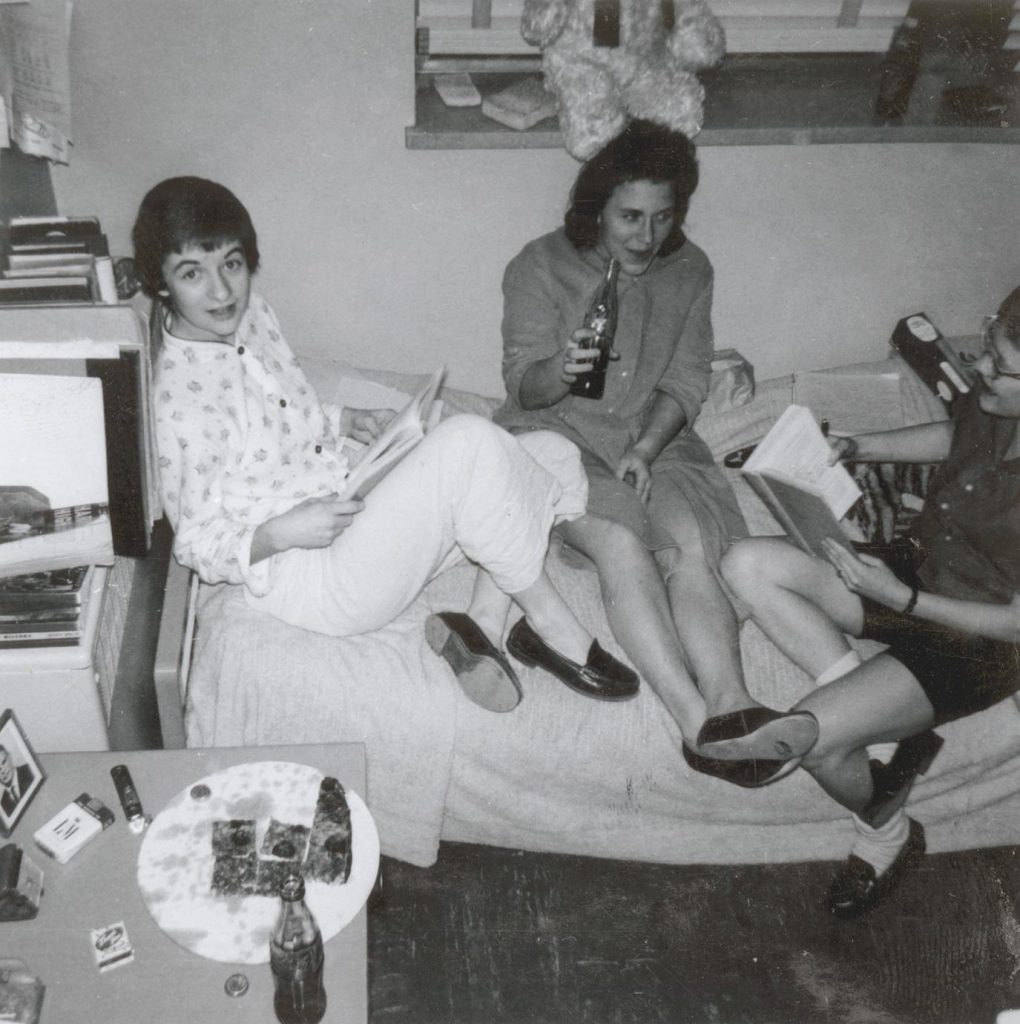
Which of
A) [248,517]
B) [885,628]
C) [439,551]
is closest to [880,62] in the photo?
[885,628]

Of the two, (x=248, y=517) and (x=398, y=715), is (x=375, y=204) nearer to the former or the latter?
(x=248, y=517)

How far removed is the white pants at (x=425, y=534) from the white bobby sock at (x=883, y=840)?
0.78m

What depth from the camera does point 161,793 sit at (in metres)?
1.29

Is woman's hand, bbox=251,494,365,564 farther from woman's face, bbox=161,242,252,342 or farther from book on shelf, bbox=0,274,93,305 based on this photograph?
book on shelf, bbox=0,274,93,305

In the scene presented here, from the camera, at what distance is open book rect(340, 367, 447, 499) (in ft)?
4.62

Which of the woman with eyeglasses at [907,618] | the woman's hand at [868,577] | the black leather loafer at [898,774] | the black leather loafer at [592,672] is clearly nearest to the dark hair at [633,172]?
the woman with eyeglasses at [907,618]

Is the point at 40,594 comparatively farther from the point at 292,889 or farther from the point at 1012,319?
the point at 1012,319

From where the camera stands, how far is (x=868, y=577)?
1649 millimetres

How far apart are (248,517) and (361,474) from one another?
0.87 ft

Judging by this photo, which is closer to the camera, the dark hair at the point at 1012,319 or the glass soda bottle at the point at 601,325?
the dark hair at the point at 1012,319

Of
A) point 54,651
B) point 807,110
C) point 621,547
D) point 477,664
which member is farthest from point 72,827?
point 807,110

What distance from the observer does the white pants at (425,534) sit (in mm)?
1487

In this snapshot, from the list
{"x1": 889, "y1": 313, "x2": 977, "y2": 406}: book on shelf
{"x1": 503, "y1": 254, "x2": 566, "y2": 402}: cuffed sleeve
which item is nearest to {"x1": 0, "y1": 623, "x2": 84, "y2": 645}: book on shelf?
{"x1": 503, "y1": 254, "x2": 566, "y2": 402}: cuffed sleeve

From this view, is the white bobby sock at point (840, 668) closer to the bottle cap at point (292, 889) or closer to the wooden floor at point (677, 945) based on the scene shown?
the wooden floor at point (677, 945)
